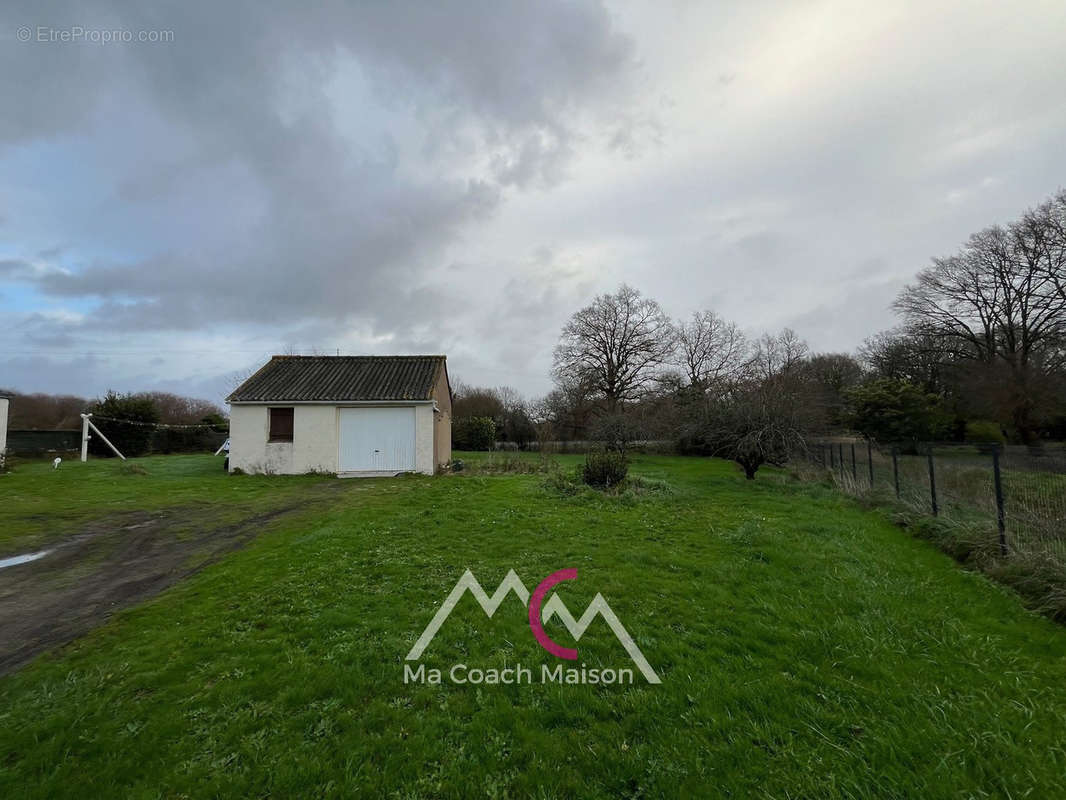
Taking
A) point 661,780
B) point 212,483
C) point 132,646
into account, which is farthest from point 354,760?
point 212,483

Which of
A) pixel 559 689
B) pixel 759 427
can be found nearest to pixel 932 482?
pixel 759 427

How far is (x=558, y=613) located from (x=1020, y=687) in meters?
3.34

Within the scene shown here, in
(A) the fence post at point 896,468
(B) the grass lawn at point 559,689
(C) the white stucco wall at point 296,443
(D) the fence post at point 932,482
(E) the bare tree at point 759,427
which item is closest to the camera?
(B) the grass lawn at point 559,689

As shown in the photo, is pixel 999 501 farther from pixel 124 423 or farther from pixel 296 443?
pixel 124 423

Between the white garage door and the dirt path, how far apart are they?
6.71 metres

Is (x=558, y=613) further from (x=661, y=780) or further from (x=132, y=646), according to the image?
(x=132, y=646)

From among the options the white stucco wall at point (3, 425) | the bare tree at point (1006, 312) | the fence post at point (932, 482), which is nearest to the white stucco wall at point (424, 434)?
the white stucco wall at point (3, 425)

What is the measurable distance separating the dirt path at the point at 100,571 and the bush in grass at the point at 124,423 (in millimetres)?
16976

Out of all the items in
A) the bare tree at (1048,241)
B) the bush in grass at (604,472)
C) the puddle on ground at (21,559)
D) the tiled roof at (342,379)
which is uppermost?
the bare tree at (1048,241)

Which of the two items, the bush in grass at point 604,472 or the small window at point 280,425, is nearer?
the bush in grass at point 604,472

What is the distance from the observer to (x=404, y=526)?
770cm

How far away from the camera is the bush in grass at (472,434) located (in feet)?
98.1

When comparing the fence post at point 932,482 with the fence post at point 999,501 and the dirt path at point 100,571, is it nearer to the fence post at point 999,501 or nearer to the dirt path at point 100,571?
the fence post at point 999,501

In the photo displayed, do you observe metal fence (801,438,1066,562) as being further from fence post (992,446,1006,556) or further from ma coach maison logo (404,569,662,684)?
ma coach maison logo (404,569,662,684)
